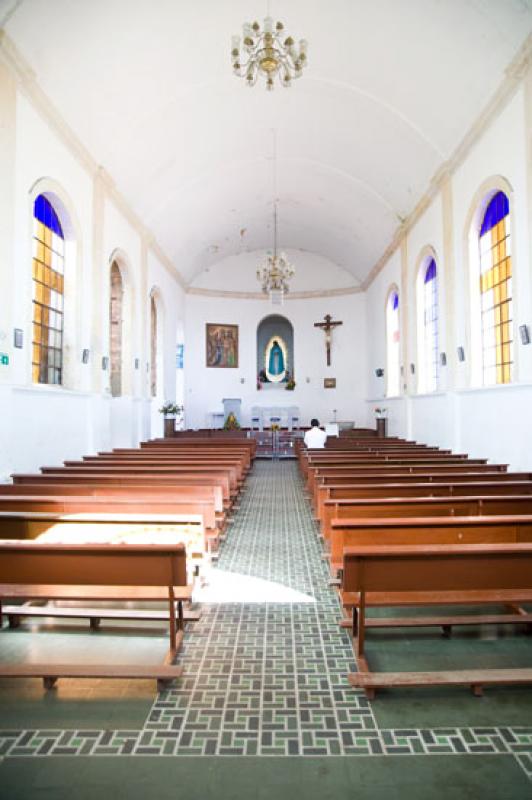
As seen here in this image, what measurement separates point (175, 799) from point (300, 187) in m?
15.0

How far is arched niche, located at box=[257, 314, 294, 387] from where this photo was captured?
2125 cm

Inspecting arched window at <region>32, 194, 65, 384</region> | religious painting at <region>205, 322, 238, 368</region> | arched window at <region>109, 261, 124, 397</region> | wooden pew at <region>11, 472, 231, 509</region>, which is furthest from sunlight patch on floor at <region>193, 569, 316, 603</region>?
religious painting at <region>205, 322, 238, 368</region>

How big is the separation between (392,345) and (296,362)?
547 centimetres

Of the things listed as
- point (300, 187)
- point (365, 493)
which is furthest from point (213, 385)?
point (365, 493)

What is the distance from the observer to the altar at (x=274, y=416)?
65.6ft

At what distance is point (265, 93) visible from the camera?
10148mm

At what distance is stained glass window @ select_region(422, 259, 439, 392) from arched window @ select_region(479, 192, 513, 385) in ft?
8.41

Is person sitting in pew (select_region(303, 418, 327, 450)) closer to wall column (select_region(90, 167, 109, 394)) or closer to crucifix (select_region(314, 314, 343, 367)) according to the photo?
wall column (select_region(90, 167, 109, 394))

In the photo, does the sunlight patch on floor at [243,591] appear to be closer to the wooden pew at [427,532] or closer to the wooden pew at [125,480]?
the wooden pew at [427,532]

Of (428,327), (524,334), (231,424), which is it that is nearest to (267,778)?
(524,334)

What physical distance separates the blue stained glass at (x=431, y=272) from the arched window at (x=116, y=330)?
7535mm

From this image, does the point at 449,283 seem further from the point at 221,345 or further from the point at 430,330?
the point at 221,345

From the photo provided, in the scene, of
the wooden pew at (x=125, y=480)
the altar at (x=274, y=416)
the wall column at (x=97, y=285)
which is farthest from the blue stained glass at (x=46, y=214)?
the altar at (x=274, y=416)

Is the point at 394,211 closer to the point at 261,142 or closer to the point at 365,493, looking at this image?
the point at 261,142
